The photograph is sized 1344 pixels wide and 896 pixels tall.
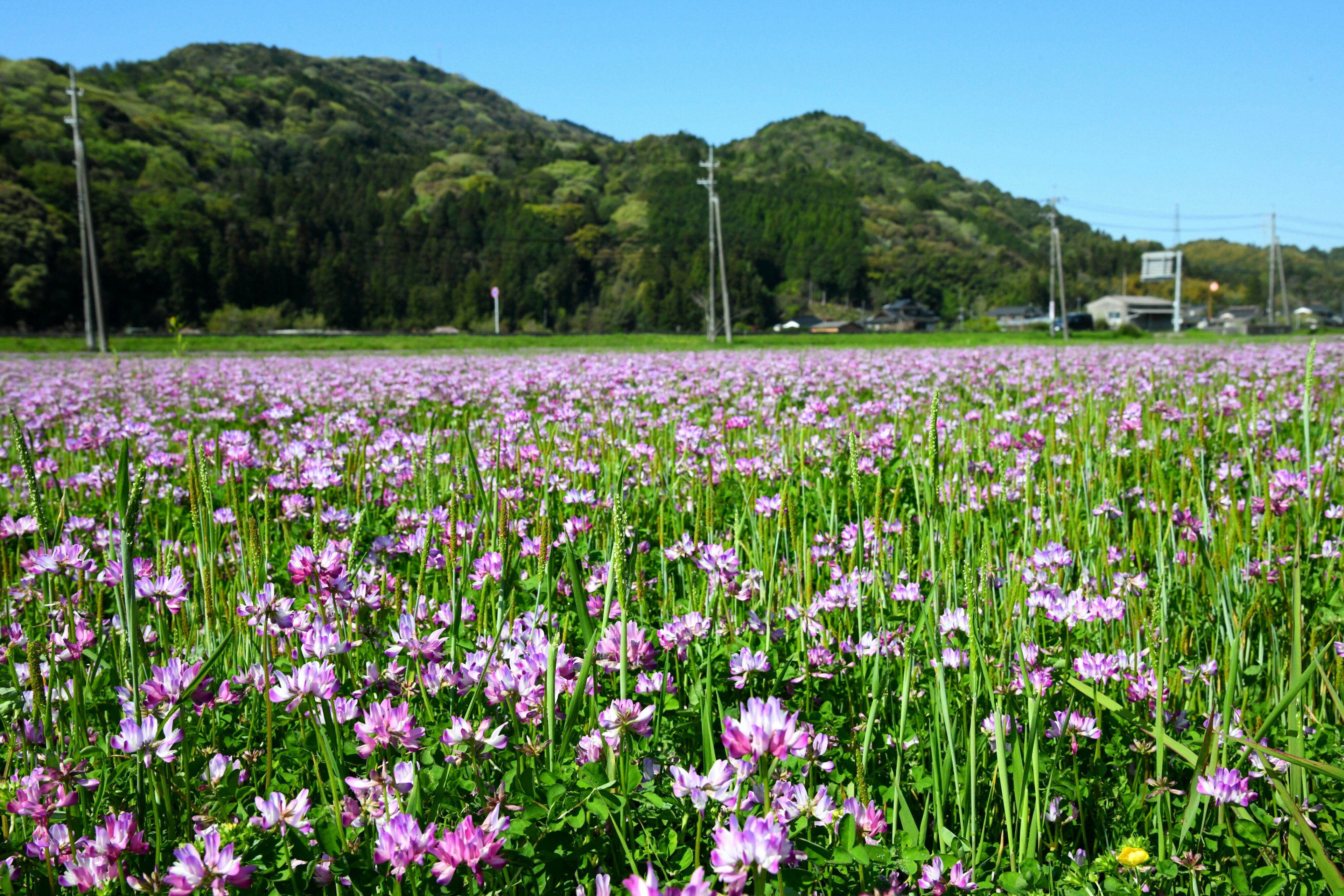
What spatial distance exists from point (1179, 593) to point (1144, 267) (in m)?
74.4

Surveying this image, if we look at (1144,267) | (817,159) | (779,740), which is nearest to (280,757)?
(779,740)

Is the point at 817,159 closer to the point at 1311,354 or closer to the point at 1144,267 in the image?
the point at 1144,267

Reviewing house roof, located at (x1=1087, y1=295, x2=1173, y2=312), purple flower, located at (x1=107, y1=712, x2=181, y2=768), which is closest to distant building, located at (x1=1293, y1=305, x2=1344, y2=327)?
house roof, located at (x1=1087, y1=295, x2=1173, y2=312)

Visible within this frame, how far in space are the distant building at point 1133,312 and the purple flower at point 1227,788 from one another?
14317cm

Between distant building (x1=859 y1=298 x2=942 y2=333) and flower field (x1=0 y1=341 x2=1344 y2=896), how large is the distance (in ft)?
340

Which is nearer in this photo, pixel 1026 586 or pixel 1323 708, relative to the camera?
pixel 1323 708

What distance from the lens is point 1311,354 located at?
8.35 feet

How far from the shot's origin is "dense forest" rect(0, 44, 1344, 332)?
68.2 metres

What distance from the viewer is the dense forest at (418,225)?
68.2m

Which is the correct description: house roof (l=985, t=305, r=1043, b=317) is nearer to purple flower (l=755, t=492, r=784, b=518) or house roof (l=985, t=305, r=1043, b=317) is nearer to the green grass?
the green grass

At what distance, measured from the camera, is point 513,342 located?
35.6 m

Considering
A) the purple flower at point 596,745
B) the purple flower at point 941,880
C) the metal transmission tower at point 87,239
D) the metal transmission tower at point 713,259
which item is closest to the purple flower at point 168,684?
the purple flower at point 596,745

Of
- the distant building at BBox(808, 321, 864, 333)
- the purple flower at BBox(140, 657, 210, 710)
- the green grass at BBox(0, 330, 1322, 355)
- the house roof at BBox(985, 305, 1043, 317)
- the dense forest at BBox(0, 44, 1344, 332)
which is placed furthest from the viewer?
the house roof at BBox(985, 305, 1043, 317)

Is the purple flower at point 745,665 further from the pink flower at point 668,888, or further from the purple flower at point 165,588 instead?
the purple flower at point 165,588
